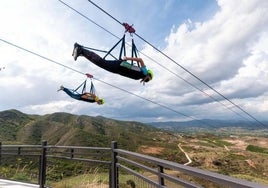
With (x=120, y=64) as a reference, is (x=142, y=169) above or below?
below

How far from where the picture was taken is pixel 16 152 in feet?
38.1

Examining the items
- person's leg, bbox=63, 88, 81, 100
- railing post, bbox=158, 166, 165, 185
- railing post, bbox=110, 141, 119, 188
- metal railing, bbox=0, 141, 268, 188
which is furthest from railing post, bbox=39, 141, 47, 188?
person's leg, bbox=63, 88, 81, 100

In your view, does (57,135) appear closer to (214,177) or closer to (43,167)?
(43,167)

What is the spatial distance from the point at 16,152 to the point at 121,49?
5.74 meters

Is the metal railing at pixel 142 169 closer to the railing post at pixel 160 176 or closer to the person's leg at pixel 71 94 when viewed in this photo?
the railing post at pixel 160 176

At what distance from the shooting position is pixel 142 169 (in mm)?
5199

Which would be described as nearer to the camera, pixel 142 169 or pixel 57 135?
pixel 142 169

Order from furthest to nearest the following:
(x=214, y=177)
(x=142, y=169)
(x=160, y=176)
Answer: (x=142, y=169) → (x=160, y=176) → (x=214, y=177)

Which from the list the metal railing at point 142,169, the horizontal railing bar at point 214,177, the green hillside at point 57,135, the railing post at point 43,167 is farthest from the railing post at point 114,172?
the green hillside at point 57,135

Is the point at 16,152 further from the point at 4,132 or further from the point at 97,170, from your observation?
the point at 4,132

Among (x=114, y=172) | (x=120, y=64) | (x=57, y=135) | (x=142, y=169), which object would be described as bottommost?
(x=114, y=172)


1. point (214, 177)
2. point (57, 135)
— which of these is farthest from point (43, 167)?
point (57, 135)

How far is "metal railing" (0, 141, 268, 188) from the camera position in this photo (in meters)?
2.93

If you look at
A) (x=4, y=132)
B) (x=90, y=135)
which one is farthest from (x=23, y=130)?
(x=90, y=135)
